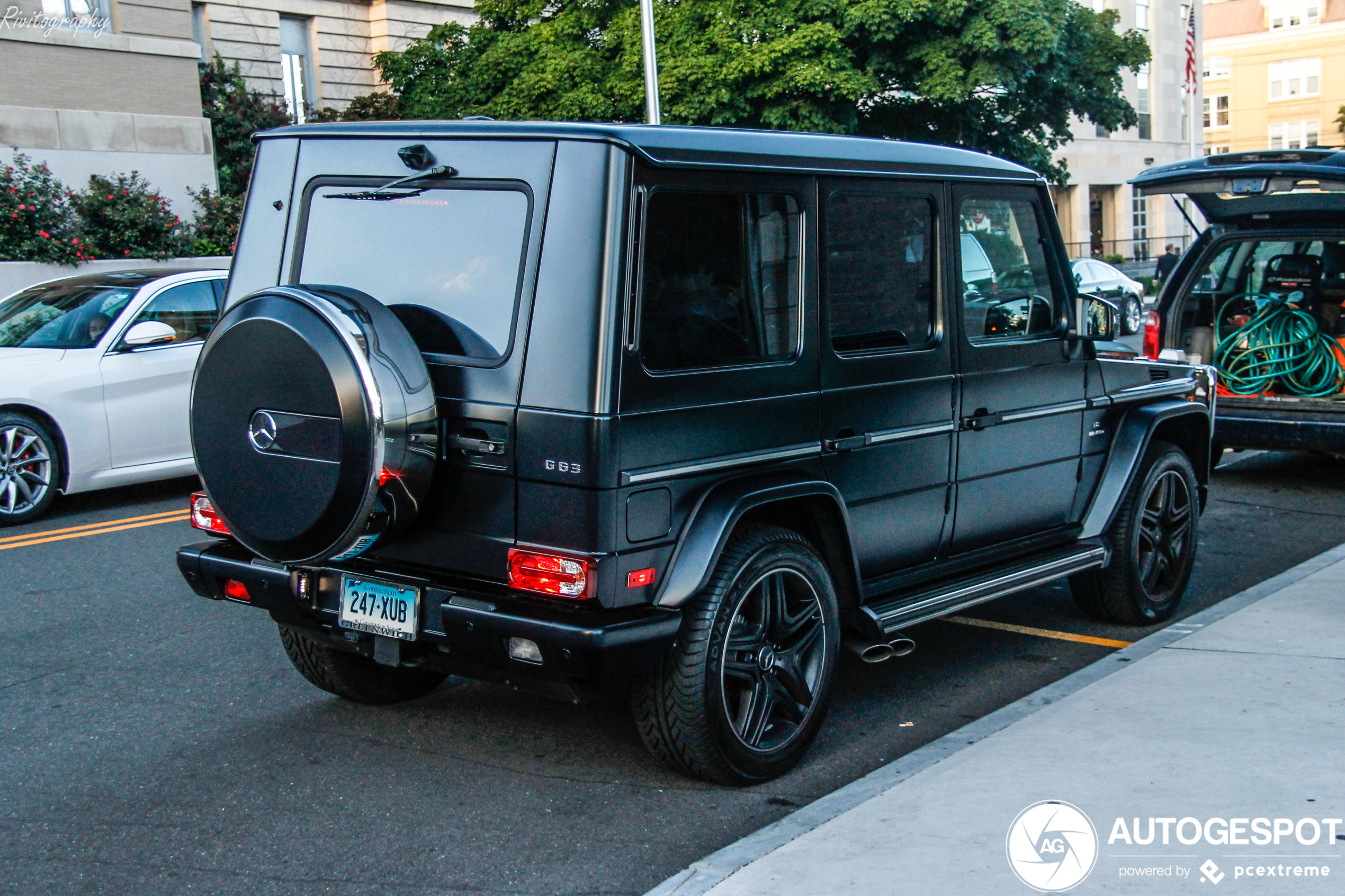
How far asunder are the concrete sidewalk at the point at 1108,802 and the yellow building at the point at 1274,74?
3323 inches

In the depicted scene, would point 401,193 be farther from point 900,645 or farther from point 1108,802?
point 1108,802

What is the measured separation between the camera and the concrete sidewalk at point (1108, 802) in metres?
3.50

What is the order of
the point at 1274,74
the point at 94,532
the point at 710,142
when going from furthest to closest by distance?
the point at 1274,74, the point at 94,532, the point at 710,142

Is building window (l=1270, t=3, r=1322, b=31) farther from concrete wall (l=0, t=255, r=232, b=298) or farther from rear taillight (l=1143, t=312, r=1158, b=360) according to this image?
rear taillight (l=1143, t=312, r=1158, b=360)

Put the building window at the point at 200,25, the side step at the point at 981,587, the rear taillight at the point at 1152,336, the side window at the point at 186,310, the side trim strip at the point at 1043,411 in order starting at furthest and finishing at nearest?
the building window at the point at 200,25 < the rear taillight at the point at 1152,336 < the side window at the point at 186,310 < the side trim strip at the point at 1043,411 < the side step at the point at 981,587

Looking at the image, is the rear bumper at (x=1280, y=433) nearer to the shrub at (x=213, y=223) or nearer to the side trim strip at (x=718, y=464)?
the side trim strip at (x=718, y=464)

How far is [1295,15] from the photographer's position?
82.2 meters

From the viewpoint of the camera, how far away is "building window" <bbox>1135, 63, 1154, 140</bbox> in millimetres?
56000

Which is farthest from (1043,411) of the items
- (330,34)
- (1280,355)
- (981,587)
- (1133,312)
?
(330,34)

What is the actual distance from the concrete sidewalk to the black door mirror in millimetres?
1485

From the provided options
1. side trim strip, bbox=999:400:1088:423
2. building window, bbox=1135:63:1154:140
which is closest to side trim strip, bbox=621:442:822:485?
side trim strip, bbox=999:400:1088:423

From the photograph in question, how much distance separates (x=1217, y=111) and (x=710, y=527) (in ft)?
301

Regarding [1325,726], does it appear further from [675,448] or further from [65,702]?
[65,702]

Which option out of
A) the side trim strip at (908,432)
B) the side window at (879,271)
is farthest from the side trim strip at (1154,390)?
the side window at (879,271)
